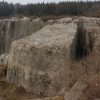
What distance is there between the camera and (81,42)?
15.0 metres

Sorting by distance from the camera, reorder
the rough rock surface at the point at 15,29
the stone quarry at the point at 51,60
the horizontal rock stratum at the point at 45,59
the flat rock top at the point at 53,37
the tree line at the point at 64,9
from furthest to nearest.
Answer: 1. the tree line at the point at 64,9
2. the rough rock surface at the point at 15,29
3. the flat rock top at the point at 53,37
4. the horizontal rock stratum at the point at 45,59
5. the stone quarry at the point at 51,60

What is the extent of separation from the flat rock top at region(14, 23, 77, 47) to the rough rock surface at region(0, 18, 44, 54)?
11059 millimetres

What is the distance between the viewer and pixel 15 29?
97.7 ft

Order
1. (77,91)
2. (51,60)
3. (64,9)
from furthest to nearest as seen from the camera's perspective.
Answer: (64,9)
(51,60)
(77,91)

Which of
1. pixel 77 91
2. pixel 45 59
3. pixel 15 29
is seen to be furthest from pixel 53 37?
pixel 15 29

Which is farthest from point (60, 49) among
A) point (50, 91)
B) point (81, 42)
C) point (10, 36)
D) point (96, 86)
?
point (10, 36)

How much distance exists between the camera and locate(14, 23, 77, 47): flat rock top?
1212cm

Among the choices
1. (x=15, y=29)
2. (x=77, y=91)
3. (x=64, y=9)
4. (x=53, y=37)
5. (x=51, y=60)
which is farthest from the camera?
(x=64, y=9)

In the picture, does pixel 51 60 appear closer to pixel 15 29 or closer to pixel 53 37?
pixel 53 37

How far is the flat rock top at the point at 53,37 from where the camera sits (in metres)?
12.1

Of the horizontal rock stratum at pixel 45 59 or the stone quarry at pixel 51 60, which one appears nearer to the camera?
the stone quarry at pixel 51 60

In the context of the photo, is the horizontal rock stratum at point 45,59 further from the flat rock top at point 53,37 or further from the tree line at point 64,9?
the tree line at point 64,9

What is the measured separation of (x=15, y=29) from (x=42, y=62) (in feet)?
60.4

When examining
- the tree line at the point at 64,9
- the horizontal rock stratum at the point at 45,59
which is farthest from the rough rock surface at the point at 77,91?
the tree line at the point at 64,9
